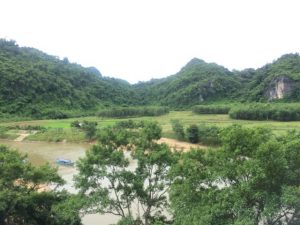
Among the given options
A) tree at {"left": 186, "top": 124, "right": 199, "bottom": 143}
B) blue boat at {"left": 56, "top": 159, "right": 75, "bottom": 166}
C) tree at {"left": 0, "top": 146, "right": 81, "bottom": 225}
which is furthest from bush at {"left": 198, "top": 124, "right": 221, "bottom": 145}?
tree at {"left": 0, "top": 146, "right": 81, "bottom": 225}

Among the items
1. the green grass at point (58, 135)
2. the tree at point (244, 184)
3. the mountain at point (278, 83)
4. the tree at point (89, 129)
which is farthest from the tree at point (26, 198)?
the mountain at point (278, 83)

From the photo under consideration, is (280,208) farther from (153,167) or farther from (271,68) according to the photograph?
(271,68)

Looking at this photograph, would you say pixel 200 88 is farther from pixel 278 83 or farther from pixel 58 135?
pixel 58 135

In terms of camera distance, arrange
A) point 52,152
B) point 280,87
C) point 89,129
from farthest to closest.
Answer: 1. point 280,87
2. point 89,129
3. point 52,152

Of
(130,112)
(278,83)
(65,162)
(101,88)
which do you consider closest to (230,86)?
(278,83)

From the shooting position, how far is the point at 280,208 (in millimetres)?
13656

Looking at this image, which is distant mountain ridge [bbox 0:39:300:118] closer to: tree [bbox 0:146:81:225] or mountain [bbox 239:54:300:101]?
mountain [bbox 239:54:300:101]

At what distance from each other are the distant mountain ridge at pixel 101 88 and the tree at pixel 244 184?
3747 inches

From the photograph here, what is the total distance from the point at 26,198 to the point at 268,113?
7101 cm

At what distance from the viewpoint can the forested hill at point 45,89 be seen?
109 metres

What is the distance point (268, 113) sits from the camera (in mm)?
81750

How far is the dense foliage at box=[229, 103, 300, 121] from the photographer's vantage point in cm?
7900

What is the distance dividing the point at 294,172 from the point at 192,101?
419 ft

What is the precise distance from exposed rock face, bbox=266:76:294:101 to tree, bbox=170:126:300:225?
4393 inches
